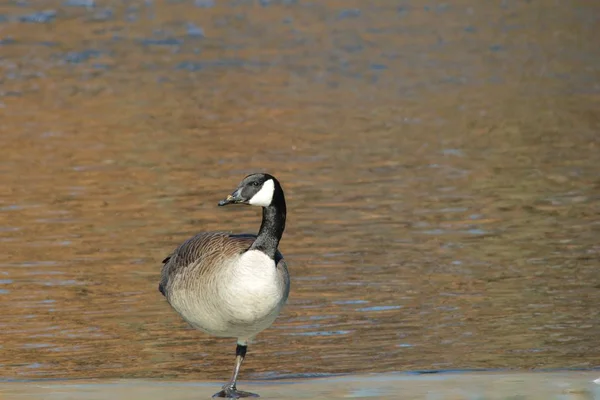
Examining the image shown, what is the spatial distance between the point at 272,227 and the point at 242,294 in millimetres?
576

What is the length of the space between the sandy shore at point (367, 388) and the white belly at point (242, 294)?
Answer: 0.53 meters

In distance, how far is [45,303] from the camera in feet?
39.4

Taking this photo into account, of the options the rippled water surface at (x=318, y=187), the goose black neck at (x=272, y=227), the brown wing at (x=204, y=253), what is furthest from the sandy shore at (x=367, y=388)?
the goose black neck at (x=272, y=227)

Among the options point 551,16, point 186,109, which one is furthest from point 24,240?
point 551,16

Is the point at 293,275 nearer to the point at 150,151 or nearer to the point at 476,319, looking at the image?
the point at 476,319

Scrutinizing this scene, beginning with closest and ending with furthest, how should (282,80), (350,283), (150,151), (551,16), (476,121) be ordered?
(350,283)
(150,151)
(476,121)
(282,80)
(551,16)

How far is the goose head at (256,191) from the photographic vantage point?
8.97 meters

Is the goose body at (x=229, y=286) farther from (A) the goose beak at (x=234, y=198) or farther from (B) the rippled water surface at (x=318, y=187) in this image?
(B) the rippled water surface at (x=318, y=187)

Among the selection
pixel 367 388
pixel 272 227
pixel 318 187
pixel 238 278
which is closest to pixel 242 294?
pixel 238 278

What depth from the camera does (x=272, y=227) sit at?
29.2ft

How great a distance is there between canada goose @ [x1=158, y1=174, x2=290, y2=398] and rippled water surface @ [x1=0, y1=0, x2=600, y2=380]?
3.46 feet

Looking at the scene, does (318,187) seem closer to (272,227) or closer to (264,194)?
(264,194)

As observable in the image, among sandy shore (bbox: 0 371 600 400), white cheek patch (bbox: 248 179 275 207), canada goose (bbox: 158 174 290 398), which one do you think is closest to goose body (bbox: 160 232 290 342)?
canada goose (bbox: 158 174 290 398)

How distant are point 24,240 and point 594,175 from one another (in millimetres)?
7595
